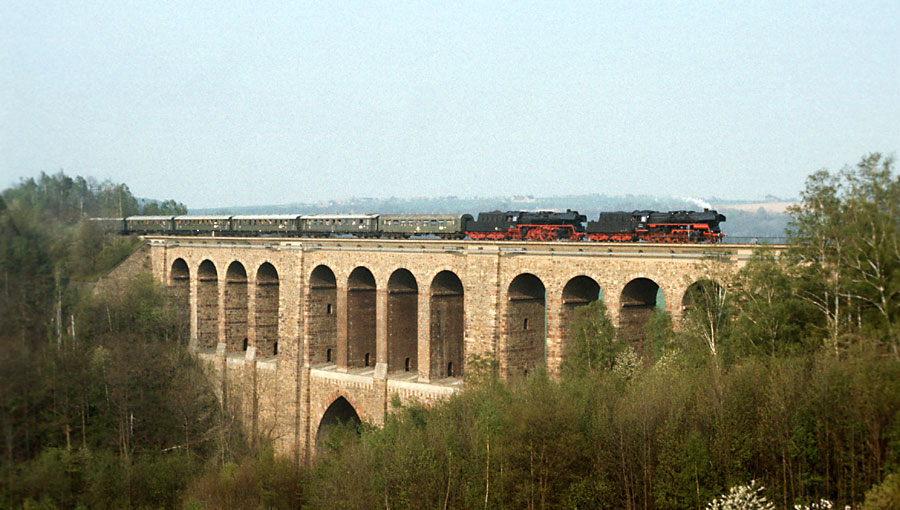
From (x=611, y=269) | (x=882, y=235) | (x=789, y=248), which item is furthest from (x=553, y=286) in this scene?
(x=882, y=235)

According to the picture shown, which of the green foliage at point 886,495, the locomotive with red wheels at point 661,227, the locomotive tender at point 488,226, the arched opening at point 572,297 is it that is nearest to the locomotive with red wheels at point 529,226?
the locomotive tender at point 488,226

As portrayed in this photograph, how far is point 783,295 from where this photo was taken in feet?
104

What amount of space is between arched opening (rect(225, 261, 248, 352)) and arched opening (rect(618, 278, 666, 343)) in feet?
114

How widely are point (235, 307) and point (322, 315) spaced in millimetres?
11117

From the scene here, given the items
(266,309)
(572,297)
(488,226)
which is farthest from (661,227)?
(266,309)

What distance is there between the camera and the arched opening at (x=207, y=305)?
6594 centimetres

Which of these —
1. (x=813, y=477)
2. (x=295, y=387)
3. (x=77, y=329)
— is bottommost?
(x=295, y=387)

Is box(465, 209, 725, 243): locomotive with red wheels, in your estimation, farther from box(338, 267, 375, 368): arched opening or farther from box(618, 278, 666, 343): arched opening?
box(338, 267, 375, 368): arched opening

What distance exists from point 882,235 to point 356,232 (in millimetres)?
39427

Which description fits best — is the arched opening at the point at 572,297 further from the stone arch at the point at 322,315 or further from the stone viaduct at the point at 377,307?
the stone arch at the point at 322,315

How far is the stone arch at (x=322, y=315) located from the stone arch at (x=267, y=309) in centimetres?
585

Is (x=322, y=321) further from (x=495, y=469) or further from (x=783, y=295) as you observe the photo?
(x=783, y=295)

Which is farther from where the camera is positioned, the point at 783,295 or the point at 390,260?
the point at 390,260

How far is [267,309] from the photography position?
61312mm
